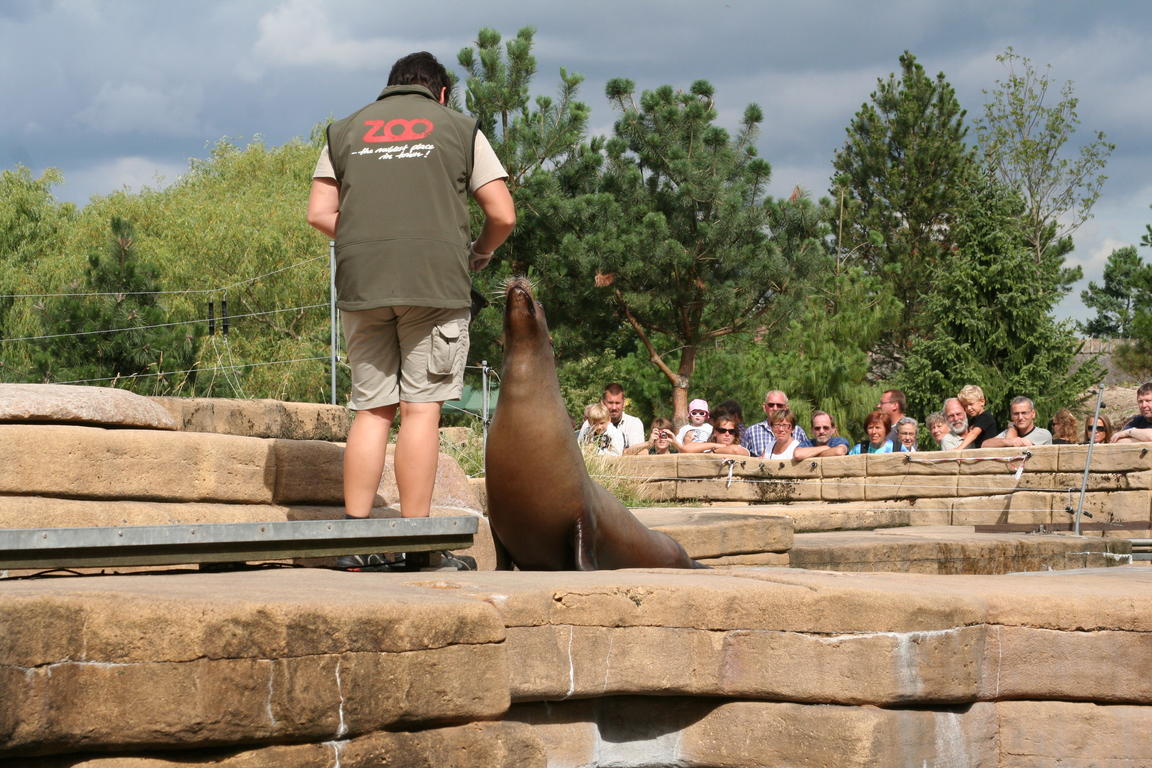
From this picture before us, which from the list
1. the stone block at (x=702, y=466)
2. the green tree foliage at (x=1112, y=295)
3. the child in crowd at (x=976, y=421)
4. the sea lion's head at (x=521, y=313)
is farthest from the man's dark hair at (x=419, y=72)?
the green tree foliage at (x=1112, y=295)

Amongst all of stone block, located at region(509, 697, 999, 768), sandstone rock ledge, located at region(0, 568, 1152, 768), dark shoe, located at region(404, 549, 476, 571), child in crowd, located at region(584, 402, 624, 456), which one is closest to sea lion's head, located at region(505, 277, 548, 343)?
dark shoe, located at region(404, 549, 476, 571)

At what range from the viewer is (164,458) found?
15.8 feet

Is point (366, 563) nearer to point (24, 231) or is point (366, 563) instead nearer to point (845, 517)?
point (845, 517)

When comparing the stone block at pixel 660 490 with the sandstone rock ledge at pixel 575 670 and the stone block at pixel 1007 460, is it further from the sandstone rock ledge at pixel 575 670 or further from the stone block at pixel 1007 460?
the sandstone rock ledge at pixel 575 670

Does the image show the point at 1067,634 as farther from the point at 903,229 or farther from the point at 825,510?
the point at 903,229

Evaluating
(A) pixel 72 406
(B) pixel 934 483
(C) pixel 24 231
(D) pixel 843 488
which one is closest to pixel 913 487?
(B) pixel 934 483

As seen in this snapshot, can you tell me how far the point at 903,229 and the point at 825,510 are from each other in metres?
28.3

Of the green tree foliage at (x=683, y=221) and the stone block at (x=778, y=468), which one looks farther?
the green tree foliage at (x=683, y=221)

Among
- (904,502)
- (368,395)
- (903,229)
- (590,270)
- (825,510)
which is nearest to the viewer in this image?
(368,395)

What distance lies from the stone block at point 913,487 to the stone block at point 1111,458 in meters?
Result: 1.03

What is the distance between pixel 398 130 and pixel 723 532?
10.4ft

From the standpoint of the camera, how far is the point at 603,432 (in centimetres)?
1216

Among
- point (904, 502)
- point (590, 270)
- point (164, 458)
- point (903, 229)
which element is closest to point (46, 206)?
point (590, 270)

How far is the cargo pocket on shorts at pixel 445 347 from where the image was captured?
4.52 metres
